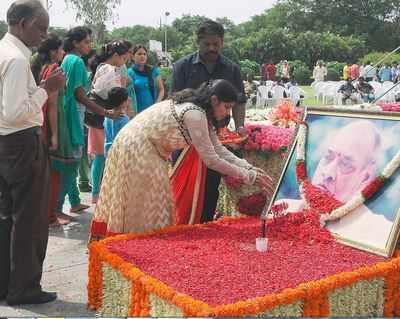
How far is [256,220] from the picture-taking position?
12.4 ft

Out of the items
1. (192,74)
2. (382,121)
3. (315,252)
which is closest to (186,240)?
(315,252)

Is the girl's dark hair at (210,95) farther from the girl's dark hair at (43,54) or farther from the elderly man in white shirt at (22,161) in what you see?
the girl's dark hair at (43,54)

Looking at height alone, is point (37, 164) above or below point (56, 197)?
above

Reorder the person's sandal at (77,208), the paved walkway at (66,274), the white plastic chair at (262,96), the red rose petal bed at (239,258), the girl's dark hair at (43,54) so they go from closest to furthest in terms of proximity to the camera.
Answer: the red rose petal bed at (239,258), the paved walkway at (66,274), the girl's dark hair at (43,54), the person's sandal at (77,208), the white plastic chair at (262,96)

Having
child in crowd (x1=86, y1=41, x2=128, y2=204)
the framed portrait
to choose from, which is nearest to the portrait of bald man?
the framed portrait

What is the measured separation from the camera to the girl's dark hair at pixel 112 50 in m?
5.69

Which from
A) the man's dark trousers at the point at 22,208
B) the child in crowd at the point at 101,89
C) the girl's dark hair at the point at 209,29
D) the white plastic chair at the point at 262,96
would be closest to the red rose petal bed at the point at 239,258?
the man's dark trousers at the point at 22,208

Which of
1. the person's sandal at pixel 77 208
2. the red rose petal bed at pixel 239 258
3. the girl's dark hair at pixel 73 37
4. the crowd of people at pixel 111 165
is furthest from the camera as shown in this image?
the person's sandal at pixel 77 208

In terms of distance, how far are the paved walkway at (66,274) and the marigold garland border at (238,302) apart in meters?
0.21

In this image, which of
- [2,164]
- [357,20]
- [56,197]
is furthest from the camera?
[357,20]

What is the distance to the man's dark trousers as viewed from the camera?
10.1ft

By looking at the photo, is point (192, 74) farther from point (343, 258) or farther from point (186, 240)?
point (343, 258)

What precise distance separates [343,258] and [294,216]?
0.59m

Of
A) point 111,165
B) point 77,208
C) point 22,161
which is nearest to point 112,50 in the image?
point 77,208
